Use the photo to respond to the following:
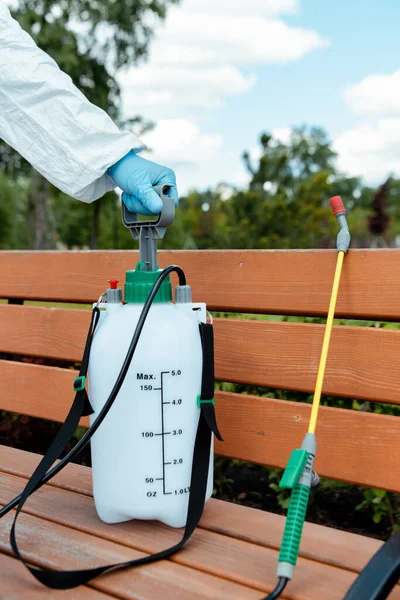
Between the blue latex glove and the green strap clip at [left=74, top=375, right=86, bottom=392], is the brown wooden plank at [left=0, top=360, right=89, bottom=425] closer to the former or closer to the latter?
the green strap clip at [left=74, top=375, right=86, bottom=392]

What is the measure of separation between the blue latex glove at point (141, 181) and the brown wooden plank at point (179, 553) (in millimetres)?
668

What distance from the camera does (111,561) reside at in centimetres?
126

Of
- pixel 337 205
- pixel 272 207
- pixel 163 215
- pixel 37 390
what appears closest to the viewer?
pixel 163 215

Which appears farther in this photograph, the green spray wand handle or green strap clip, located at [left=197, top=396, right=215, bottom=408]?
green strap clip, located at [left=197, top=396, right=215, bottom=408]

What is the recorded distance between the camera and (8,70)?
1481 millimetres

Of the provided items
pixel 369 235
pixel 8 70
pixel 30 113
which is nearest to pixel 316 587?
pixel 30 113

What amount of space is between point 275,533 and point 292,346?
16.5 inches

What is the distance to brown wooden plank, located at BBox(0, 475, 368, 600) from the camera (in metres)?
1.18

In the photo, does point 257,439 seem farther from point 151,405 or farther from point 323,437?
point 151,405

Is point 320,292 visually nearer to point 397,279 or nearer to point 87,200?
point 397,279

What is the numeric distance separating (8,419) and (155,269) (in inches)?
57.8

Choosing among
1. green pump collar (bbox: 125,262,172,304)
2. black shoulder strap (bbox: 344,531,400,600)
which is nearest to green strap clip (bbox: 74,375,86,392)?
green pump collar (bbox: 125,262,172,304)

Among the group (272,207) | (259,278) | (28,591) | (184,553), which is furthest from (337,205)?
(272,207)

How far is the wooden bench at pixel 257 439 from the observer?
3.96ft
